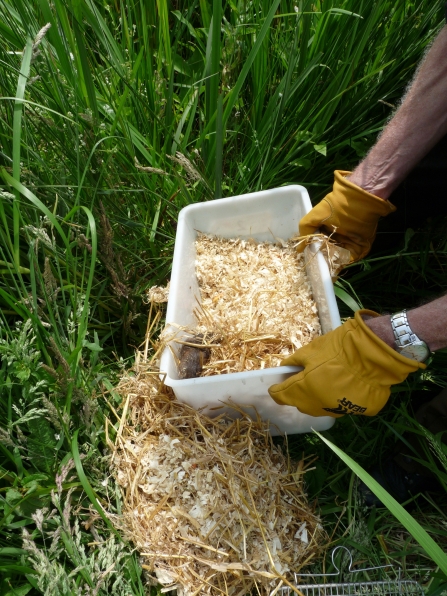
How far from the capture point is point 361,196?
4.08 feet

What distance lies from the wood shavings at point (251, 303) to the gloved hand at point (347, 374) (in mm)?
181

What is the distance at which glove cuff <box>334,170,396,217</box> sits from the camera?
1241mm

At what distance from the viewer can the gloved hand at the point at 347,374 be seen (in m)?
0.95

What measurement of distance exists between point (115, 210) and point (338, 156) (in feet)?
2.53

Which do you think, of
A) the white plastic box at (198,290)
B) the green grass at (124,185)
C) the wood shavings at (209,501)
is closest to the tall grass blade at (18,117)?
the green grass at (124,185)

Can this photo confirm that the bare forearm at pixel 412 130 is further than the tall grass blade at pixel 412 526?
Yes

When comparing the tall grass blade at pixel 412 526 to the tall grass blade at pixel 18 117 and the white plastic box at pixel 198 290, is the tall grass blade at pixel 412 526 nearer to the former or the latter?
the white plastic box at pixel 198 290

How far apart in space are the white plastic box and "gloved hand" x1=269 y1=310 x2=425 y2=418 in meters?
0.06

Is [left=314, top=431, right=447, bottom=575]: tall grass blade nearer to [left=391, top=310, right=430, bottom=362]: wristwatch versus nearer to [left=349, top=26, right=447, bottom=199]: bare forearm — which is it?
[left=391, top=310, right=430, bottom=362]: wristwatch

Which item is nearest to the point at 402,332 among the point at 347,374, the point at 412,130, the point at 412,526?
the point at 347,374

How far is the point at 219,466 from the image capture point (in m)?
1.09

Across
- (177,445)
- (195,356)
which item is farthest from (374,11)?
(177,445)

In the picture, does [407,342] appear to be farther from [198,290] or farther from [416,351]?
[198,290]

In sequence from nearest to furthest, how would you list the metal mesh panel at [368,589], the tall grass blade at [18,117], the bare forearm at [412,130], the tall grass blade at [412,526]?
the tall grass blade at [412,526], the tall grass blade at [18,117], the metal mesh panel at [368,589], the bare forearm at [412,130]
